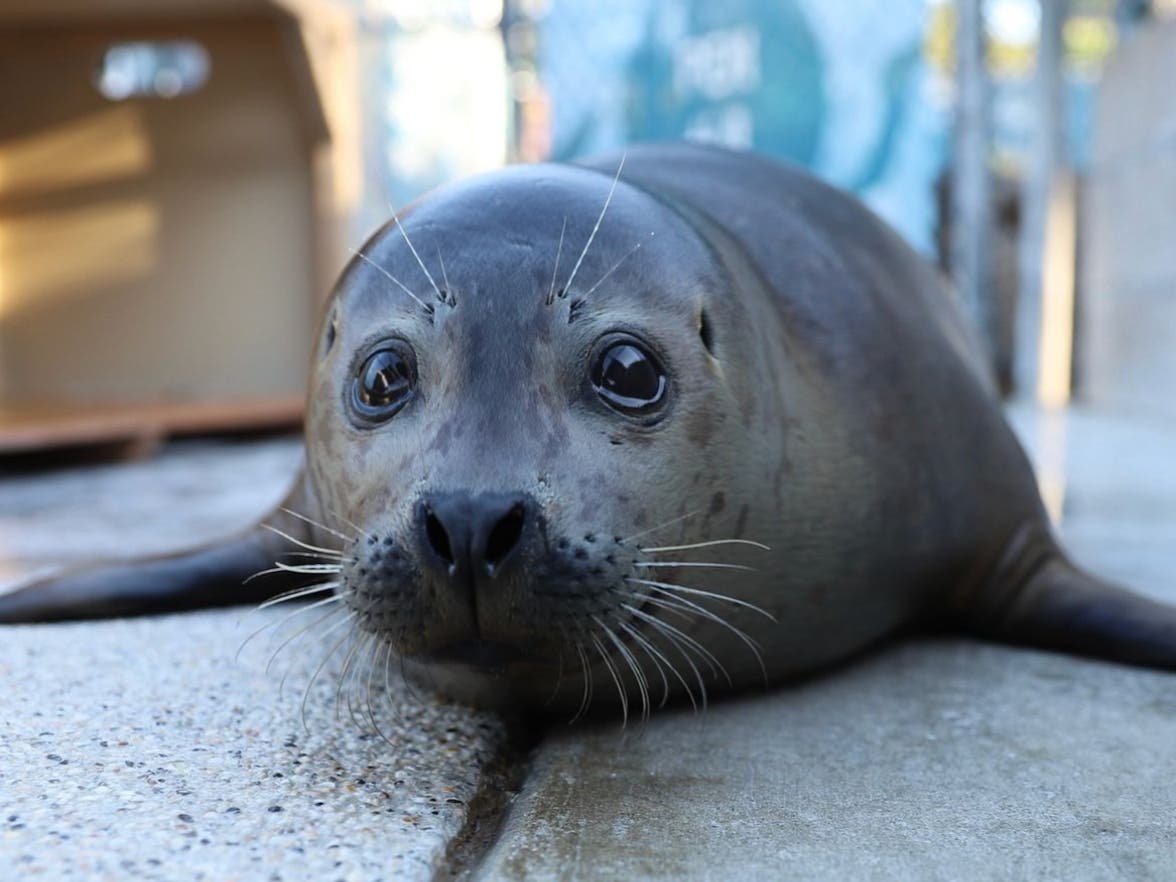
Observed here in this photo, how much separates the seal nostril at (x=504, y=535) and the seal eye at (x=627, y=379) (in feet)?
0.91

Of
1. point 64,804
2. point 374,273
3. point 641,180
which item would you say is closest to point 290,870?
point 64,804

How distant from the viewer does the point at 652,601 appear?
5.77ft

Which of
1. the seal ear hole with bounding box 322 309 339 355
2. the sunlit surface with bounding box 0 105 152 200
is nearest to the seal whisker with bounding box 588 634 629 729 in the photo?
the seal ear hole with bounding box 322 309 339 355

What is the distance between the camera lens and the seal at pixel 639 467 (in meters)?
1.66

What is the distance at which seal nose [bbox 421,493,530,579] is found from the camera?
1559 mm

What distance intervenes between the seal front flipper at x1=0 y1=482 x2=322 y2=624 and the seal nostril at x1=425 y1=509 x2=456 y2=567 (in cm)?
96

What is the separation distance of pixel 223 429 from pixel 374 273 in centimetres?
542

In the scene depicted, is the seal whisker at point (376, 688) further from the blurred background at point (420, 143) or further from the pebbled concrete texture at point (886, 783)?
the blurred background at point (420, 143)

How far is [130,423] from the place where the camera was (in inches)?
249

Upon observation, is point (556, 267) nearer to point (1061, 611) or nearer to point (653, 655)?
point (653, 655)

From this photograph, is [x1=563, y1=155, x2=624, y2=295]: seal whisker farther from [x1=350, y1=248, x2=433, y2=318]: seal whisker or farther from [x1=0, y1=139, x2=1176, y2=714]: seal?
[x1=350, y1=248, x2=433, y2=318]: seal whisker

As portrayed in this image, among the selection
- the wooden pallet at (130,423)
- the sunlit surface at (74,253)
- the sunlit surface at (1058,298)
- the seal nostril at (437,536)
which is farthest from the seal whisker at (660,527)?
the sunlit surface at (1058,298)

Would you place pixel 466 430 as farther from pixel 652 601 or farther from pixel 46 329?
pixel 46 329

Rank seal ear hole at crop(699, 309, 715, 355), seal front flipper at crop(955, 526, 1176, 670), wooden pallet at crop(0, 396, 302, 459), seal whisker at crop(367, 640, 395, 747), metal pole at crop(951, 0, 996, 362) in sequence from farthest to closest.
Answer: metal pole at crop(951, 0, 996, 362) → wooden pallet at crop(0, 396, 302, 459) → seal front flipper at crop(955, 526, 1176, 670) → seal ear hole at crop(699, 309, 715, 355) → seal whisker at crop(367, 640, 395, 747)
